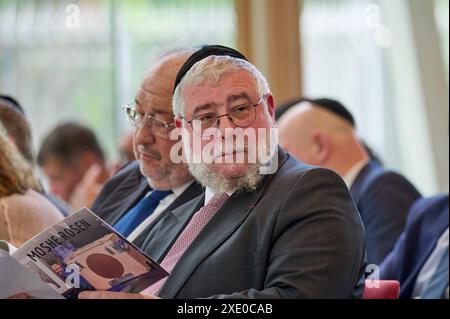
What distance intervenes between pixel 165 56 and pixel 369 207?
169 cm

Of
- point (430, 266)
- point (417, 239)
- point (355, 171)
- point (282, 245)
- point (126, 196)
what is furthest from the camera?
point (355, 171)

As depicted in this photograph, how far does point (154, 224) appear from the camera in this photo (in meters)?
2.74

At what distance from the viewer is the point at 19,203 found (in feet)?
10.9

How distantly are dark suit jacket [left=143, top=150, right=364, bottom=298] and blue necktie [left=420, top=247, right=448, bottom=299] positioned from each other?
1504 millimetres

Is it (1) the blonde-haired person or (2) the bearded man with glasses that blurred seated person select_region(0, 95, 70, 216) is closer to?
(1) the blonde-haired person

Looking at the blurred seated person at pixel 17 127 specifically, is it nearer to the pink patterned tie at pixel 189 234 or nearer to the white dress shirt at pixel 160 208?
the white dress shirt at pixel 160 208

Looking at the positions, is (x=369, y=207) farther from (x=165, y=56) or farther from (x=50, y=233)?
(x=50, y=233)

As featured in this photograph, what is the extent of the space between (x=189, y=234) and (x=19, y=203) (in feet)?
3.37

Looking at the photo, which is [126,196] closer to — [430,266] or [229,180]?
[229,180]

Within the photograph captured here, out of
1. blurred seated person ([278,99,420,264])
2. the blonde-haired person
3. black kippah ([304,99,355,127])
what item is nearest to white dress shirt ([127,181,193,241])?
the blonde-haired person

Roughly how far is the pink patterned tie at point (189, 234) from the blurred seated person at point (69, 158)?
335 centimetres

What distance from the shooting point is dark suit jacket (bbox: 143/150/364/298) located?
2221 mm

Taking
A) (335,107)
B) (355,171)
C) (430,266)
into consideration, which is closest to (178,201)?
(430,266)

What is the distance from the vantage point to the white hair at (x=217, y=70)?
240cm
